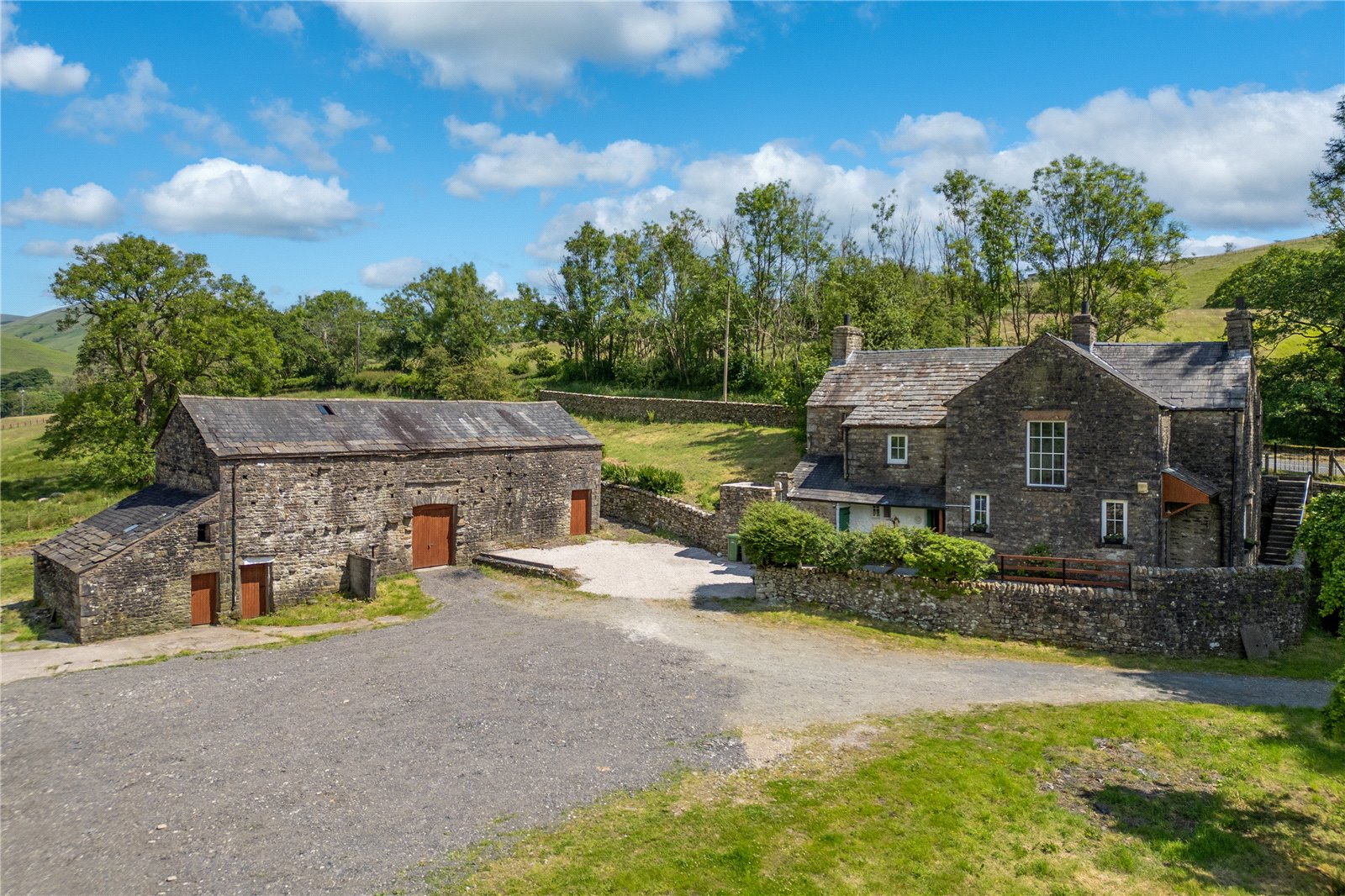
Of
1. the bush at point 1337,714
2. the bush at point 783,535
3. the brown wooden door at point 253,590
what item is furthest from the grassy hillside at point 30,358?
the bush at point 1337,714

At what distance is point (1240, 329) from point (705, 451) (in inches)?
949

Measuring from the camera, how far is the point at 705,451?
4116 cm

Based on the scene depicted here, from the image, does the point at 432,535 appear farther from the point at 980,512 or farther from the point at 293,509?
the point at 980,512

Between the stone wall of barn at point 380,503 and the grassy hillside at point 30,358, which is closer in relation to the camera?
the stone wall of barn at point 380,503

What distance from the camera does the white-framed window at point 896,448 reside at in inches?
1011

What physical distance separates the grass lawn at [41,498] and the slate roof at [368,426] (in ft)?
49.3

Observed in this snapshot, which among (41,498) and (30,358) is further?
(30,358)

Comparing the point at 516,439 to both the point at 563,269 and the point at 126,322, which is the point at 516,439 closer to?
the point at 126,322

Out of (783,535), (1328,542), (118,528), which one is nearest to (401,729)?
(783,535)

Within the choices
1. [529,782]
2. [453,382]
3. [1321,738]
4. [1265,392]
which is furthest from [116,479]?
[1265,392]

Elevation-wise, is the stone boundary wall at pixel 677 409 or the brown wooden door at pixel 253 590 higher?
the stone boundary wall at pixel 677 409

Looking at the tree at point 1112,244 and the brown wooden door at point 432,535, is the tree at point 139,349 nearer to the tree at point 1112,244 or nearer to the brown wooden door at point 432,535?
the brown wooden door at point 432,535

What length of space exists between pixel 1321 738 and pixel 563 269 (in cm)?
5728

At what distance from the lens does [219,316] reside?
129 ft
